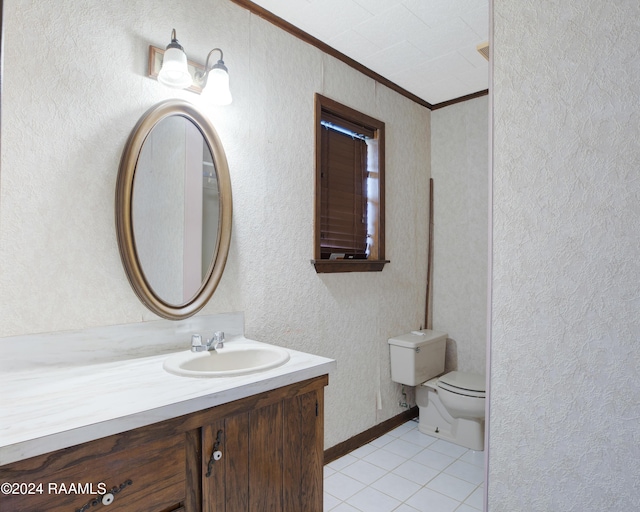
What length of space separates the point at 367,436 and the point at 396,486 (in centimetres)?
54

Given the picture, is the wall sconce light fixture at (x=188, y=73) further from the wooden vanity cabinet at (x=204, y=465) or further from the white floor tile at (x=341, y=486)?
the white floor tile at (x=341, y=486)

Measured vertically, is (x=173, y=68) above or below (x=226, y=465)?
above

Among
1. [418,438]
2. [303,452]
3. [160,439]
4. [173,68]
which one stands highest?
[173,68]

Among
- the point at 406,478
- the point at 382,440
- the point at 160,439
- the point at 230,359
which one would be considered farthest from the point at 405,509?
the point at 160,439

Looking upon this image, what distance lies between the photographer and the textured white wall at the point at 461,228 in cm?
310

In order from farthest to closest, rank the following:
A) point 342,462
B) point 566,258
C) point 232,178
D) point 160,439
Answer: point 342,462
point 232,178
point 566,258
point 160,439

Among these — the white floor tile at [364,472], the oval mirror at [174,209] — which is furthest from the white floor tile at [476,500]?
the oval mirror at [174,209]

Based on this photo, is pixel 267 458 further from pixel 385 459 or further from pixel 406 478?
pixel 385 459

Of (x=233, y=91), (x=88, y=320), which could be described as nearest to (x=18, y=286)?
(x=88, y=320)

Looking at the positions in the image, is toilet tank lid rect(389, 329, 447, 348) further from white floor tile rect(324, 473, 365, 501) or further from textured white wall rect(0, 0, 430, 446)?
white floor tile rect(324, 473, 365, 501)

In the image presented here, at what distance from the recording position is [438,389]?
278 centimetres

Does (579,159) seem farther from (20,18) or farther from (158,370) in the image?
(20,18)

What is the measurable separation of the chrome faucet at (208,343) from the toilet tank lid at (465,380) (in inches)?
68.7

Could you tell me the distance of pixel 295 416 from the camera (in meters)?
1.51
